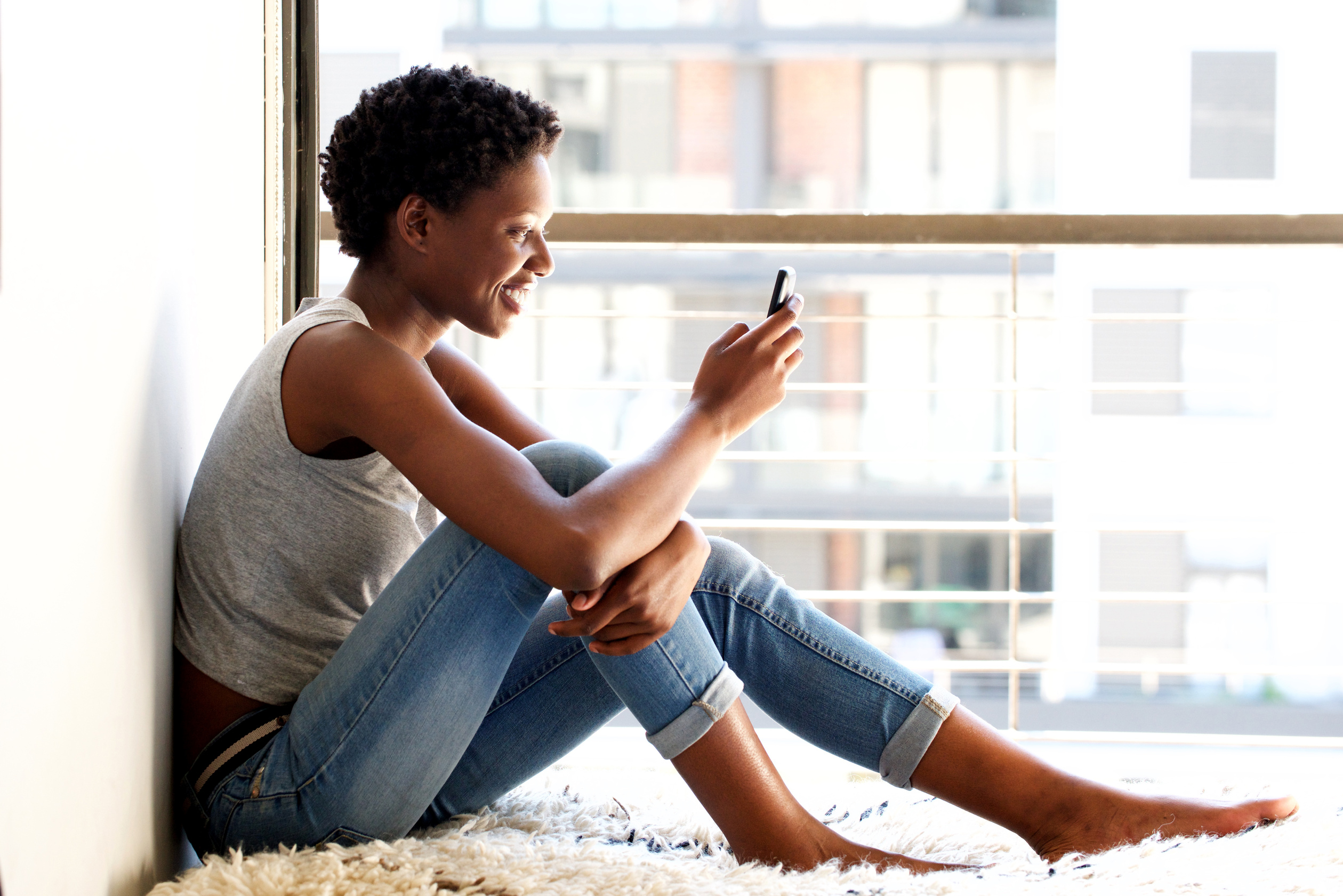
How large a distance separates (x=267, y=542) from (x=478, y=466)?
0.76 feet

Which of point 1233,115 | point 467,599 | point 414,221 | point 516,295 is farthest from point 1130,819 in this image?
point 1233,115

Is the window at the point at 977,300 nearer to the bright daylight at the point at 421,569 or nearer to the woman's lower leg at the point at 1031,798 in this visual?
the bright daylight at the point at 421,569

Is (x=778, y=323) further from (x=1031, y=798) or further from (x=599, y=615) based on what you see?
(x=1031, y=798)

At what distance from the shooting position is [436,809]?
102 centimetres

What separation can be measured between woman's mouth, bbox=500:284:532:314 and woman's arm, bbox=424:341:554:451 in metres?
0.17

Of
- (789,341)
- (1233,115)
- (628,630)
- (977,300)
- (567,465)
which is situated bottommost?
(628,630)

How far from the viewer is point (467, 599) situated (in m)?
0.85

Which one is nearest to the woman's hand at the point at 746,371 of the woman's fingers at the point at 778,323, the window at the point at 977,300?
the woman's fingers at the point at 778,323

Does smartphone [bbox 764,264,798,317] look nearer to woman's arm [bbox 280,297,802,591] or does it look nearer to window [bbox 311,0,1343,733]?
woman's arm [bbox 280,297,802,591]

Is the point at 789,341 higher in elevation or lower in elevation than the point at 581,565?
higher

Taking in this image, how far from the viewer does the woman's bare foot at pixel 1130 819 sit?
983mm

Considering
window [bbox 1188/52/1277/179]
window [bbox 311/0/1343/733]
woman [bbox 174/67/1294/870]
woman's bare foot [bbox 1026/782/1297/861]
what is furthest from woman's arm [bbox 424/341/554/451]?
window [bbox 1188/52/1277/179]

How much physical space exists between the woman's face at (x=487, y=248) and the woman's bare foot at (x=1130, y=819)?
0.73 m

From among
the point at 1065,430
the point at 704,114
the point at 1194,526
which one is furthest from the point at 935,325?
the point at 1194,526
